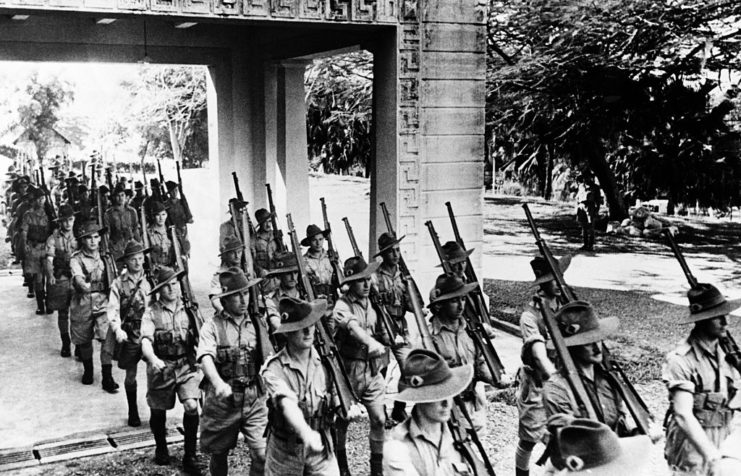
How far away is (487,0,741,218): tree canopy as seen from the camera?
685 inches

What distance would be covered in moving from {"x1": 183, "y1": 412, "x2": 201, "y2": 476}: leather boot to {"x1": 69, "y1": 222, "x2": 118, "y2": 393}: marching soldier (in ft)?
9.20

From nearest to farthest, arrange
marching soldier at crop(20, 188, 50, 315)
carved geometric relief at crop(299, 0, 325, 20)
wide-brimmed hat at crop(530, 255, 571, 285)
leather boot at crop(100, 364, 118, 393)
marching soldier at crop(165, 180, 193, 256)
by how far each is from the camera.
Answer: wide-brimmed hat at crop(530, 255, 571, 285) < leather boot at crop(100, 364, 118, 393) < carved geometric relief at crop(299, 0, 325, 20) < marching soldier at crop(20, 188, 50, 315) < marching soldier at crop(165, 180, 193, 256)

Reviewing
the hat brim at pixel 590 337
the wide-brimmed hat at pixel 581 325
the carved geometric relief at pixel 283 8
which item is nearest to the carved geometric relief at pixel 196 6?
the carved geometric relief at pixel 283 8

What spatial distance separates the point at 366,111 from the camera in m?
22.4

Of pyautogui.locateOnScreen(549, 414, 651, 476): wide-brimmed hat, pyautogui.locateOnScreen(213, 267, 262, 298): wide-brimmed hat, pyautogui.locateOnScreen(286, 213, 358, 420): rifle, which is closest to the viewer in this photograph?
pyautogui.locateOnScreen(549, 414, 651, 476): wide-brimmed hat

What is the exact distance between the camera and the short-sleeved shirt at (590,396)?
548cm

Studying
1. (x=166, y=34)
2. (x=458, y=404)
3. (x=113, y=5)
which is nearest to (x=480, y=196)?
(x=113, y=5)

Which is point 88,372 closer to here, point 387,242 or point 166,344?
point 166,344

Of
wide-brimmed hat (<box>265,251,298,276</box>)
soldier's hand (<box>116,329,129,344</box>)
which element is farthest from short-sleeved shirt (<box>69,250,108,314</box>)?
wide-brimmed hat (<box>265,251,298,276</box>)

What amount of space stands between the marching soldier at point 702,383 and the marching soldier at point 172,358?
3.97 m

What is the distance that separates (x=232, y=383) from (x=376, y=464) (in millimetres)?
1620

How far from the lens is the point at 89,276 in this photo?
34.0 ft

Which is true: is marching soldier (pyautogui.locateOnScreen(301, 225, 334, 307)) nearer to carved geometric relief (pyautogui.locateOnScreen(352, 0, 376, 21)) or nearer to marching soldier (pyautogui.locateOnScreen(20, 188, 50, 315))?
carved geometric relief (pyautogui.locateOnScreen(352, 0, 376, 21))

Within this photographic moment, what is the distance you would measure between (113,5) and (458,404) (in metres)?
6.57
